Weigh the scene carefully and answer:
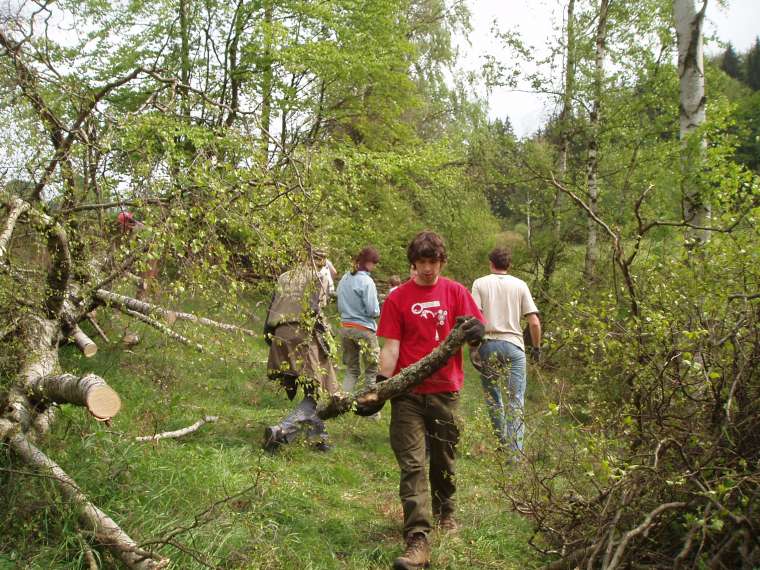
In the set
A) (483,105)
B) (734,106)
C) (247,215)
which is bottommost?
(247,215)

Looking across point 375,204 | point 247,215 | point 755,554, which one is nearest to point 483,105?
point 375,204

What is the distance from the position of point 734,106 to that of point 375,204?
879cm

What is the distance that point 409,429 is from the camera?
13.3 feet

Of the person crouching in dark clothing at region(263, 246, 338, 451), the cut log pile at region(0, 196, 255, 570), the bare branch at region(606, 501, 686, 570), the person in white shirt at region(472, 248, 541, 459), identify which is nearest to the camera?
the bare branch at region(606, 501, 686, 570)

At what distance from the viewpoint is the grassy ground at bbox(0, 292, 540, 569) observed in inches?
130

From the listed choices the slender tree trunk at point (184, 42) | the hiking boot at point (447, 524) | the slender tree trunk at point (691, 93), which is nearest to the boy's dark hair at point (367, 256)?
the slender tree trunk at point (691, 93)

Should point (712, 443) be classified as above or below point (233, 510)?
above

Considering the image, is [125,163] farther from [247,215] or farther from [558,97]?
[558,97]

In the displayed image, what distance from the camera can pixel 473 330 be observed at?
12.5ft

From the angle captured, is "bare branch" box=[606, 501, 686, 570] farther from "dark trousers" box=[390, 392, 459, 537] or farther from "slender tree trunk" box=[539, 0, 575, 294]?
"slender tree trunk" box=[539, 0, 575, 294]

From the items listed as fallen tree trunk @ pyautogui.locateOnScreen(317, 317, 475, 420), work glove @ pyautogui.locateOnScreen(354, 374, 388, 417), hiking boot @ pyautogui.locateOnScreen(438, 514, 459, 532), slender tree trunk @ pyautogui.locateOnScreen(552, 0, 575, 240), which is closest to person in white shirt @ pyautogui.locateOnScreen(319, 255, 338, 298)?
work glove @ pyautogui.locateOnScreen(354, 374, 388, 417)

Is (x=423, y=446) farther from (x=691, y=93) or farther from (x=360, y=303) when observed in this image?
(x=691, y=93)

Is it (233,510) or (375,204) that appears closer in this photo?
(233,510)

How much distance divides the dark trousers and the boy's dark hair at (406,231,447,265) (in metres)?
0.93
